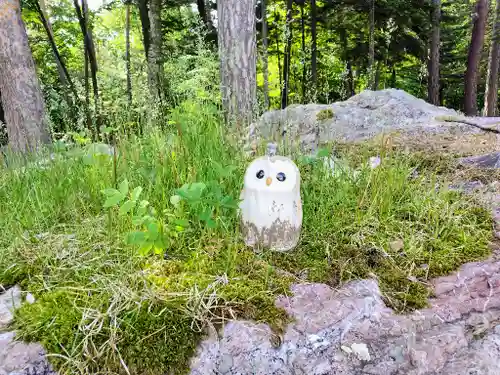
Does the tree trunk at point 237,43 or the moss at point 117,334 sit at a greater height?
the tree trunk at point 237,43

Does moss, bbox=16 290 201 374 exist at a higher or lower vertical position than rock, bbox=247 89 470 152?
lower

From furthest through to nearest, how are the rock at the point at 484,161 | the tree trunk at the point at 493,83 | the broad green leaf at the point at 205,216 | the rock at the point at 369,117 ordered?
the tree trunk at the point at 493,83 < the rock at the point at 369,117 < the rock at the point at 484,161 < the broad green leaf at the point at 205,216

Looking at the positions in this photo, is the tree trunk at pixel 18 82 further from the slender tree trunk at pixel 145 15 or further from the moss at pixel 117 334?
the slender tree trunk at pixel 145 15

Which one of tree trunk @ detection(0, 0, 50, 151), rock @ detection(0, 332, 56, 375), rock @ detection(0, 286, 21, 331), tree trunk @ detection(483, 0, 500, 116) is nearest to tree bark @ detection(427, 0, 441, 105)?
tree trunk @ detection(483, 0, 500, 116)

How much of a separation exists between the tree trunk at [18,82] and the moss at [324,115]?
12.5ft

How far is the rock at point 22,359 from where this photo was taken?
4.17ft

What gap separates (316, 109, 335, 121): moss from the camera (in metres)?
4.94

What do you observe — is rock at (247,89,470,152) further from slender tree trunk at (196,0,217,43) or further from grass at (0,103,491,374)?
slender tree trunk at (196,0,217,43)

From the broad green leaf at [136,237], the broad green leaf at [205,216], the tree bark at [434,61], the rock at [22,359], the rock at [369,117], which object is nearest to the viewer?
the rock at [22,359]

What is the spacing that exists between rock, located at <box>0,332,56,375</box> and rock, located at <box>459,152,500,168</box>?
3303 millimetres

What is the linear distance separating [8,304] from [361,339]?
148cm

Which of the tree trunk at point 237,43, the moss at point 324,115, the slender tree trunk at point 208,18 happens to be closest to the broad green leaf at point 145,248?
the tree trunk at point 237,43

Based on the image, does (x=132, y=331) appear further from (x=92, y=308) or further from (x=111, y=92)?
(x=111, y=92)

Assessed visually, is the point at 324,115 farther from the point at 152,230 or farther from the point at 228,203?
the point at 152,230
